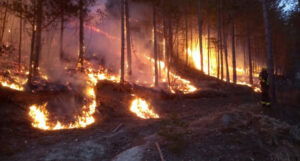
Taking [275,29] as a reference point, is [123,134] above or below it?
below

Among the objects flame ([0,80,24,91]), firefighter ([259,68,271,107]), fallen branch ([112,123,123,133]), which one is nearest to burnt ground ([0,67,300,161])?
fallen branch ([112,123,123,133])

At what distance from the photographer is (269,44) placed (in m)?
17.2

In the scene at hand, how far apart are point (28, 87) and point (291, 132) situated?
1403 cm

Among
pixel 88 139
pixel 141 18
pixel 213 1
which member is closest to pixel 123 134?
pixel 88 139

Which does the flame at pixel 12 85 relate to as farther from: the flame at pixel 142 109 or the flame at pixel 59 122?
the flame at pixel 142 109

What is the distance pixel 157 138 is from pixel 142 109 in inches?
335

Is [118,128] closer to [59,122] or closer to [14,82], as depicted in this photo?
[59,122]

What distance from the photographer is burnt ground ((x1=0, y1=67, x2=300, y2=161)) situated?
32.5 feet

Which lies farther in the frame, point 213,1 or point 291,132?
point 213,1

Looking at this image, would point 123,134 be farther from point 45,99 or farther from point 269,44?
point 269,44

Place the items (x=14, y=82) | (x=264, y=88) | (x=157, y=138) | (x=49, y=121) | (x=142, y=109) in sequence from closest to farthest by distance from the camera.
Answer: (x=157, y=138) → (x=264, y=88) → (x=49, y=121) → (x=14, y=82) → (x=142, y=109)

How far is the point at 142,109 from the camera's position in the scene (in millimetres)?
19641

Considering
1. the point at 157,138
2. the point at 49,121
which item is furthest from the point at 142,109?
the point at 157,138

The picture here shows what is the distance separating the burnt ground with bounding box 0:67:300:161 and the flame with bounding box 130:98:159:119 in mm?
1776
